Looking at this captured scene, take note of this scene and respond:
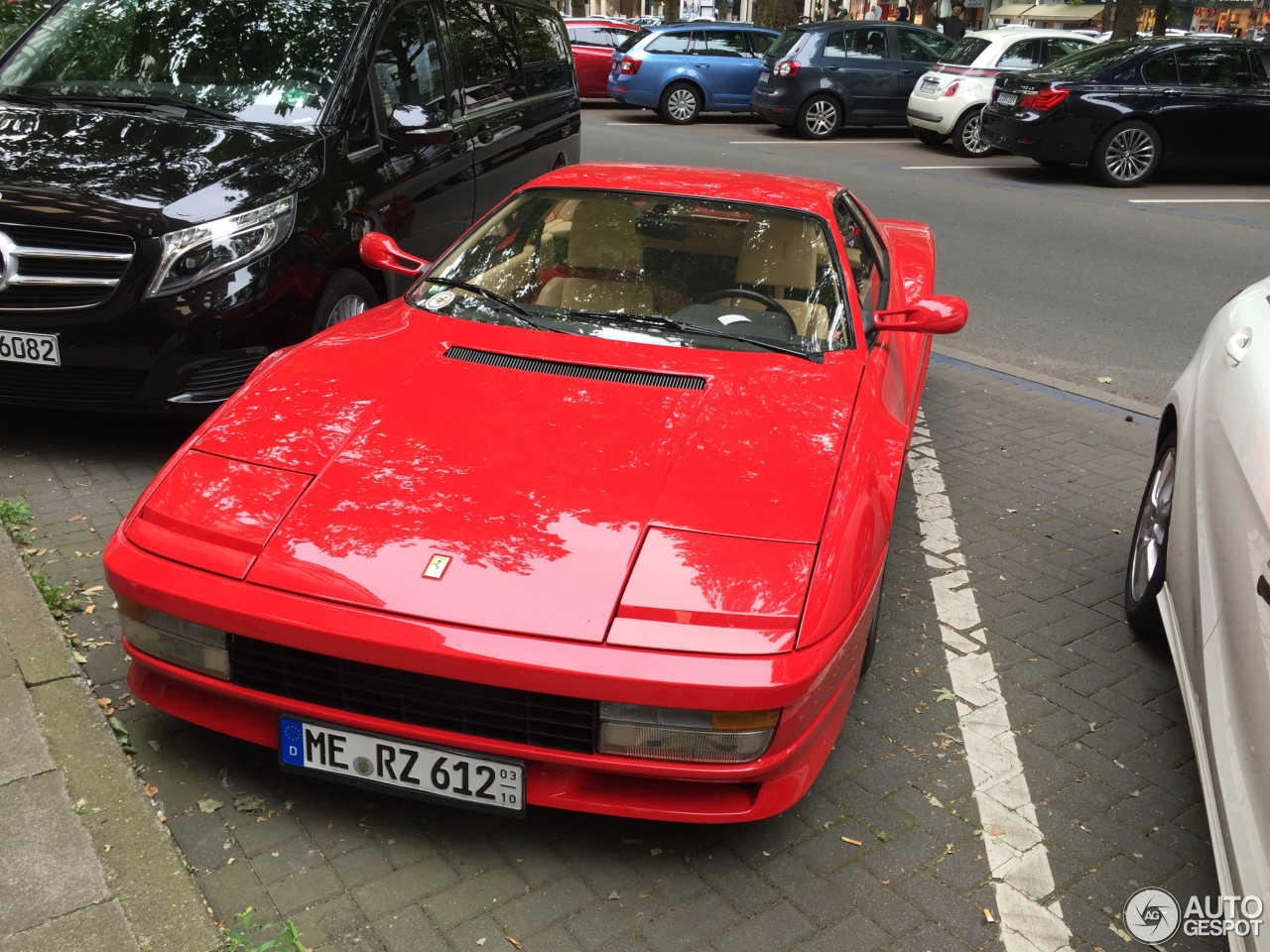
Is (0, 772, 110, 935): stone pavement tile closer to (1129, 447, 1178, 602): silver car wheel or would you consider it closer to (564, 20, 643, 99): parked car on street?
(1129, 447, 1178, 602): silver car wheel

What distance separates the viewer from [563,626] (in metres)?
2.54

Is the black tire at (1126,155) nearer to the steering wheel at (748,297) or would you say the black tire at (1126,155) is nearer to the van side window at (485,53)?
the van side window at (485,53)

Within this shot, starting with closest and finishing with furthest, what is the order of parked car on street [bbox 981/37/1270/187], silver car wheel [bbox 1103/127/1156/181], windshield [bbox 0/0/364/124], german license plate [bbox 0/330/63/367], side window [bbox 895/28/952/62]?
german license plate [bbox 0/330/63/367] < windshield [bbox 0/0/364/124] < parked car on street [bbox 981/37/1270/187] < silver car wheel [bbox 1103/127/1156/181] < side window [bbox 895/28/952/62]

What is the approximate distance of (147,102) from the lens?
5.36 metres

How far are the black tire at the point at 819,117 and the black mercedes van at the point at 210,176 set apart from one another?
11656 millimetres

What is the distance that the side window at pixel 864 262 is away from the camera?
13.5 ft

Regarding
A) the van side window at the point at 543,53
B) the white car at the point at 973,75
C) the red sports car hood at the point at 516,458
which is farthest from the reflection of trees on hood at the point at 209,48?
the white car at the point at 973,75

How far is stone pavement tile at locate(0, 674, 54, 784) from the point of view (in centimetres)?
285

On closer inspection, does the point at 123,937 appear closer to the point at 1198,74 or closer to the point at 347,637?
the point at 347,637

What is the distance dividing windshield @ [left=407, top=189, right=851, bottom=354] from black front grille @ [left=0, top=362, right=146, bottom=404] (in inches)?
52.5

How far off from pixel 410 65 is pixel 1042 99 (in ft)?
31.2

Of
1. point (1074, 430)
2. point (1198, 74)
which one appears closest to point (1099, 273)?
point (1074, 430)

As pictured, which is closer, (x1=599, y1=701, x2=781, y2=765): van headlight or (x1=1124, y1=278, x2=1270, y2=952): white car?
(x1=1124, y1=278, x2=1270, y2=952): white car

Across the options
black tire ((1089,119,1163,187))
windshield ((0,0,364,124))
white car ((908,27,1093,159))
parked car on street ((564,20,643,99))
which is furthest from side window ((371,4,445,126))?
parked car on street ((564,20,643,99))
